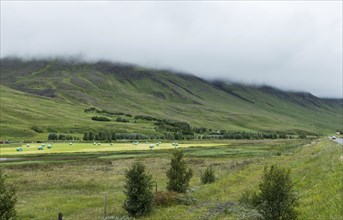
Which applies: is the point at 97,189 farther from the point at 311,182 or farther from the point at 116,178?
the point at 311,182

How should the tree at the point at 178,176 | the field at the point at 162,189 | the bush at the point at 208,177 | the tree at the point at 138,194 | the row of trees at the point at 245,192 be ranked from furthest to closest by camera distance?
the bush at the point at 208,177, the tree at the point at 178,176, the tree at the point at 138,194, the field at the point at 162,189, the row of trees at the point at 245,192

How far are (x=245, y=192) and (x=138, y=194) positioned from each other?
1219 cm

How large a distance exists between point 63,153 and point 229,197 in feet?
289

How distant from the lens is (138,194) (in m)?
36.0

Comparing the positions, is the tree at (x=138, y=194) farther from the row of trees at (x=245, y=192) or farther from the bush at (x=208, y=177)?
the bush at (x=208, y=177)

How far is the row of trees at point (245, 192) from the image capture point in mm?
24609

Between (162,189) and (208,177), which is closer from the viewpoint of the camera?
(162,189)

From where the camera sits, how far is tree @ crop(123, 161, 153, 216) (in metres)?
35.6

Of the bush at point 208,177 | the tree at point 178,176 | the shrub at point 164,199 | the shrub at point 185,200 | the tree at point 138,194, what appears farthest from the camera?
the bush at point 208,177

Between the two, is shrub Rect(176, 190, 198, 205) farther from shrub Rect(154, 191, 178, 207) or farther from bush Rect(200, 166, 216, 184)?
bush Rect(200, 166, 216, 184)

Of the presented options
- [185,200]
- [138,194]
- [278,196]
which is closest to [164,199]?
[185,200]

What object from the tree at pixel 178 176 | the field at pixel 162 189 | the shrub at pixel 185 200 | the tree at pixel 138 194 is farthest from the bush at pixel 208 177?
the tree at pixel 138 194

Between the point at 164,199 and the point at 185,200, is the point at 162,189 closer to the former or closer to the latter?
the point at 164,199

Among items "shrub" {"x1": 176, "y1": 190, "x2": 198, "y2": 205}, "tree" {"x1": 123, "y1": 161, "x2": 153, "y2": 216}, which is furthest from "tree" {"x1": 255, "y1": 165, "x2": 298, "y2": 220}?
"shrub" {"x1": 176, "y1": 190, "x2": 198, "y2": 205}
